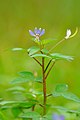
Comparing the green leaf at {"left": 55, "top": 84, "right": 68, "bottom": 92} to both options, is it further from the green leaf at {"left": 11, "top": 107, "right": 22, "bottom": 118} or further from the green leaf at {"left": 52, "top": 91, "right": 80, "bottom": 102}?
the green leaf at {"left": 11, "top": 107, "right": 22, "bottom": 118}

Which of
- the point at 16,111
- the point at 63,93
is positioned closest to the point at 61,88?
the point at 63,93

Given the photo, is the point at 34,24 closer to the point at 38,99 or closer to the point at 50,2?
the point at 50,2

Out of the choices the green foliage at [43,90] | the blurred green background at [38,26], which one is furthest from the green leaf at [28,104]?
the blurred green background at [38,26]

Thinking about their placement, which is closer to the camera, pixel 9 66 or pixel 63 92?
pixel 63 92

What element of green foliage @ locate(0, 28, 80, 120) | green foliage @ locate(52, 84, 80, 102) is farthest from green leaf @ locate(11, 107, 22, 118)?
green foliage @ locate(52, 84, 80, 102)

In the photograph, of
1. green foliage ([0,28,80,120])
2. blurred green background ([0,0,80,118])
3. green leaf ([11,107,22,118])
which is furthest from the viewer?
blurred green background ([0,0,80,118])

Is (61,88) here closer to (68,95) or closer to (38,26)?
(68,95)

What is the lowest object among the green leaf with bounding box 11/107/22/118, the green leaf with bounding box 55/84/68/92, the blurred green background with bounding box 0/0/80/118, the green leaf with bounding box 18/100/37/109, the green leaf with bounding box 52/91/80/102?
the green leaf with bounding box 11/107/22/118

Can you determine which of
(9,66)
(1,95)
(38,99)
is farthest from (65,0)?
(38,99)
